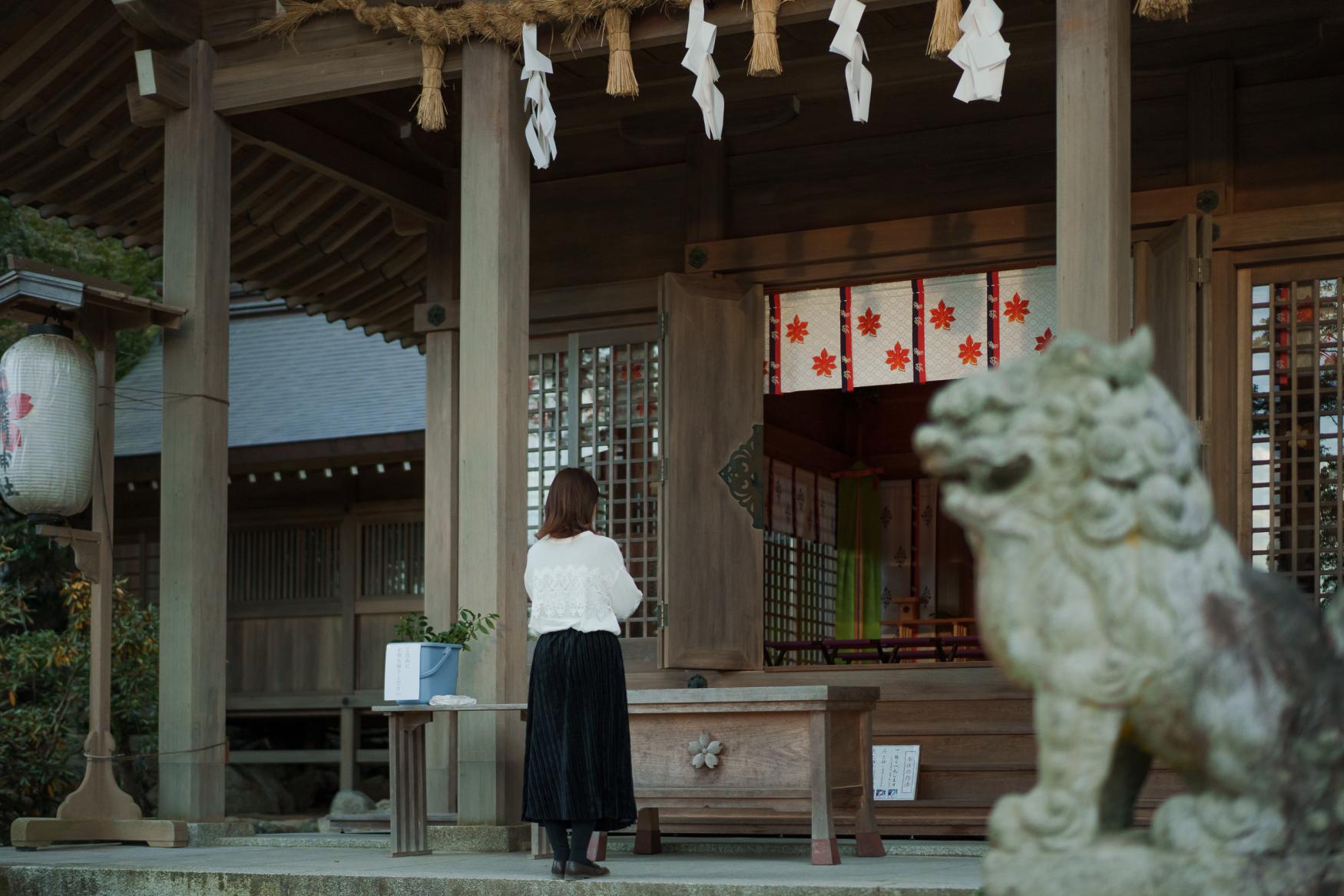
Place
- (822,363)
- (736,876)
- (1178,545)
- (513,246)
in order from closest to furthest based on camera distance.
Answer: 1. (1178,545)
2. (736,876)
3. (513,246)
4. (822,363)

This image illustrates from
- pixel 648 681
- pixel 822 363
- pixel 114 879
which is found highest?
pixel 822 363

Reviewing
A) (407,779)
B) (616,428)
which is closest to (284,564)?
(616,428)

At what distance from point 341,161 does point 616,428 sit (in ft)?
7.40

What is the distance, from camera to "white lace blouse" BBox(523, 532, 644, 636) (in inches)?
227

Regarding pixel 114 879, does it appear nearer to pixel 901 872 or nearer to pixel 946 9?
pixel 901 872

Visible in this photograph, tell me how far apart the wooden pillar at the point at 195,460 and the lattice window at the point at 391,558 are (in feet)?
17.7

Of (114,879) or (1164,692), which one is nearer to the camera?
(1164,692)

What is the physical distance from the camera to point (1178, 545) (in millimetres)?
2789

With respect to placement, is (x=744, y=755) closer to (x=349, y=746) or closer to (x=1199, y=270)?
(x=1199, y=270)

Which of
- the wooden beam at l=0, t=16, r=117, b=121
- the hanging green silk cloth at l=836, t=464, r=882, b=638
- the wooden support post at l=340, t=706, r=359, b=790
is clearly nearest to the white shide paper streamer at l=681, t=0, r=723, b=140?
the wooden beam at l=0, t=16, r=117, b=121

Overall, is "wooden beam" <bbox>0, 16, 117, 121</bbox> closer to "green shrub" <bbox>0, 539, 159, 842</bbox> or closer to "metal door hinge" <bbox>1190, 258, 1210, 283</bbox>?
"green shrub" <bbox>0, 539, 159, 842</bbox>

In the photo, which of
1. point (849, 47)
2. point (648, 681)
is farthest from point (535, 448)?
point (849, 47)

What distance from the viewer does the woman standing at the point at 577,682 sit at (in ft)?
18.8

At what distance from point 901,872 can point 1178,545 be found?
128 inches
